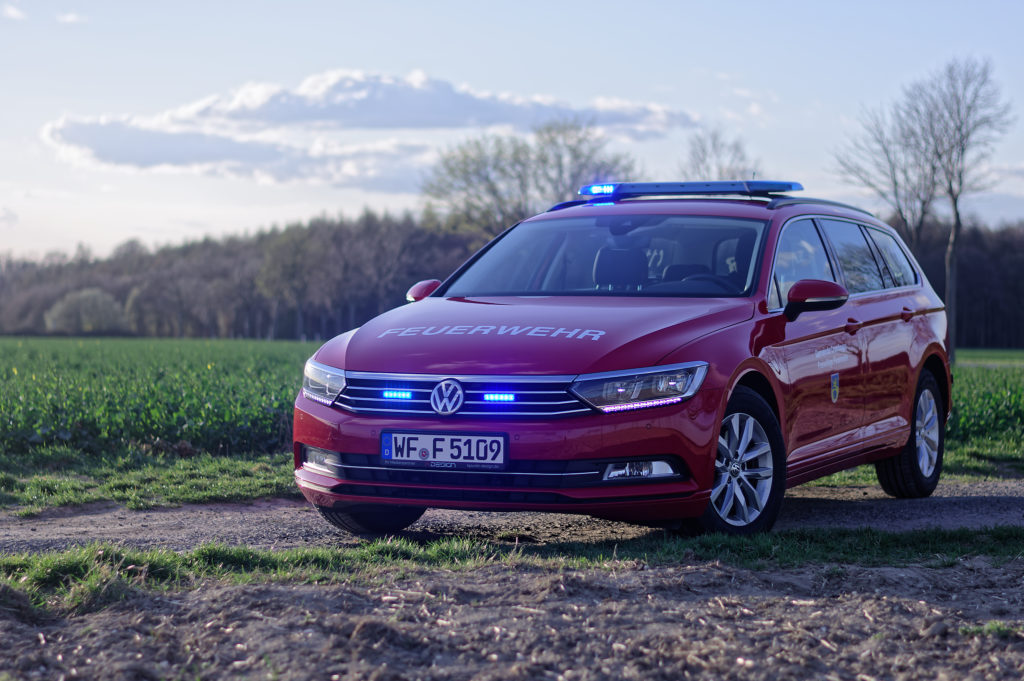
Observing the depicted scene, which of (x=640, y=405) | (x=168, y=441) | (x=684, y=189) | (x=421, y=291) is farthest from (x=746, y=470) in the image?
(x=168, y=441)

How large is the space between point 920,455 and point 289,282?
9647 centimetres

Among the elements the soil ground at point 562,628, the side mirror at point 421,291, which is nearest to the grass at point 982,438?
the side mirror at point 421,291

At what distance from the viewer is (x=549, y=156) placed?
2453 inches

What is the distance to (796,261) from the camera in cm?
726

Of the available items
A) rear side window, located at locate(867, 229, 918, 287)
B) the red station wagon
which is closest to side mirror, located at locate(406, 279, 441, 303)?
the red station wagon

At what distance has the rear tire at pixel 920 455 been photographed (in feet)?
28.2

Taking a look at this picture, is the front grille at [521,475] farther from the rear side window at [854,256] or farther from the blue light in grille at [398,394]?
the rear side window at [854,256]

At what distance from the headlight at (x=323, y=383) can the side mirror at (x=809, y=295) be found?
2.48 meters

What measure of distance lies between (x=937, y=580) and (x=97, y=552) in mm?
3417

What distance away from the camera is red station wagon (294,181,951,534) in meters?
5.60

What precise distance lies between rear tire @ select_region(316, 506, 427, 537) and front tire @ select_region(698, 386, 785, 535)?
61.5 inches

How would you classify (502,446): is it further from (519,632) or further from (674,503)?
(519,632)

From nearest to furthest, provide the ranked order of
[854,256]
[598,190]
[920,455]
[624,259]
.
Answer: [624,259]
[854,256]
[598,190]
[920,455]

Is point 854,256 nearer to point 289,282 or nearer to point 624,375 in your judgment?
point 624,375
